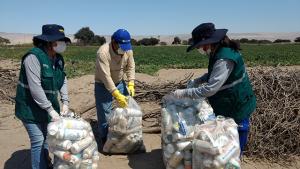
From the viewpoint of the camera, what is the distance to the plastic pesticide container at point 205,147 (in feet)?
11.4

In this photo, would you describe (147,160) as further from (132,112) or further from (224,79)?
(224,79)

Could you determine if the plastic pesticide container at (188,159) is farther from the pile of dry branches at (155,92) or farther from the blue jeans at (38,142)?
the pile of dry branches at (155,92)

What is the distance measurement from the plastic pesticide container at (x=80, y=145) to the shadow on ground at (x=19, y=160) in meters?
1.43

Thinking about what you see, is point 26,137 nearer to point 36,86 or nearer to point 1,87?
point 36,86

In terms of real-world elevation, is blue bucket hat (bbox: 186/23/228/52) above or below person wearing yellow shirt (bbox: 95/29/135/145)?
above

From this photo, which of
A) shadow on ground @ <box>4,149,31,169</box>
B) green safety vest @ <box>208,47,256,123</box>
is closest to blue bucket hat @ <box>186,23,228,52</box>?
green safety vest @ <box>208,47,256,123</box>

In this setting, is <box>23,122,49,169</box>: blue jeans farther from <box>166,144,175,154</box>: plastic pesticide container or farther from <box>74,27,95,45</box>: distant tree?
<box>74,27,95,45</box>: distant tree

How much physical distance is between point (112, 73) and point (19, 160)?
1620 millimetres

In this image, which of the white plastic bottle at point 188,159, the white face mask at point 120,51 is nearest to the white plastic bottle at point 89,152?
the white plastic bottle at point 188,159

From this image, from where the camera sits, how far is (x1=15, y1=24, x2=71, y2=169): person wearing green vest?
369 centimetres

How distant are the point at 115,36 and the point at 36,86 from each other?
1.33 metres

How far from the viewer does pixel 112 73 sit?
16.7 ft

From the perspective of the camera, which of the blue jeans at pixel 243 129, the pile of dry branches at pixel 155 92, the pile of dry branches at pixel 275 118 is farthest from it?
the pile of dry branches at pixel 155 92

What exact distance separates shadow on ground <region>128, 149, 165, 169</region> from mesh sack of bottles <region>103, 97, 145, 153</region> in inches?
4.8
